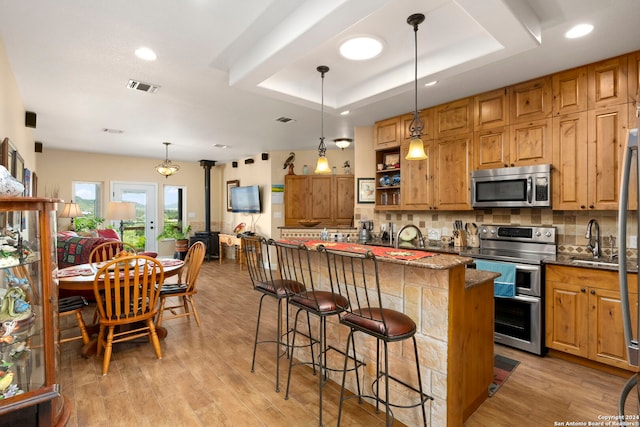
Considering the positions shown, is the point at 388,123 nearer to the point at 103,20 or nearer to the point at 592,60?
the point at 592,60

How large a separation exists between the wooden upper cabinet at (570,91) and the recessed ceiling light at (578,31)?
653mm

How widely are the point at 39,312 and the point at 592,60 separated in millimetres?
4296

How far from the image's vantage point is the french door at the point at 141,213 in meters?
7.71

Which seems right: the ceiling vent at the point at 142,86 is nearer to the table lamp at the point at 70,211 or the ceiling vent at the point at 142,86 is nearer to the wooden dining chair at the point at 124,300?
the wooden dining chair at the point at 124,300

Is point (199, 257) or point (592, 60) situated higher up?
point (592, 60)

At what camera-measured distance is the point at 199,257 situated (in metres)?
3.56

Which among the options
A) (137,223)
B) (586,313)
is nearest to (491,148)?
(586,313)

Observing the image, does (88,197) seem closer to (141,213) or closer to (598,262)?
(141,213)

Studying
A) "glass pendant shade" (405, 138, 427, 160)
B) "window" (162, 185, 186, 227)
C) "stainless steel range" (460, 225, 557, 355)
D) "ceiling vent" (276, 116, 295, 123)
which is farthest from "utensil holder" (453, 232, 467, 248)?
"window" (162, 185, 186, 227)

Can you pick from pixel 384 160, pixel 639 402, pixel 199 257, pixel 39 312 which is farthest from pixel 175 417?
pixel 384 160

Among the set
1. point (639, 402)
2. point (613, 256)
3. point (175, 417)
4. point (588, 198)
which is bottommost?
point (175, 417)

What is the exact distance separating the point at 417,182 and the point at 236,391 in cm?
308

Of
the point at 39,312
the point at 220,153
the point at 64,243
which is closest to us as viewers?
the point at 39,312

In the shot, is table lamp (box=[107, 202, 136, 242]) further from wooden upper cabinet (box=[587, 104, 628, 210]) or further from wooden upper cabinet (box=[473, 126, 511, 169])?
wooden upper cabinet (box=[587, 104, 628, 210])
